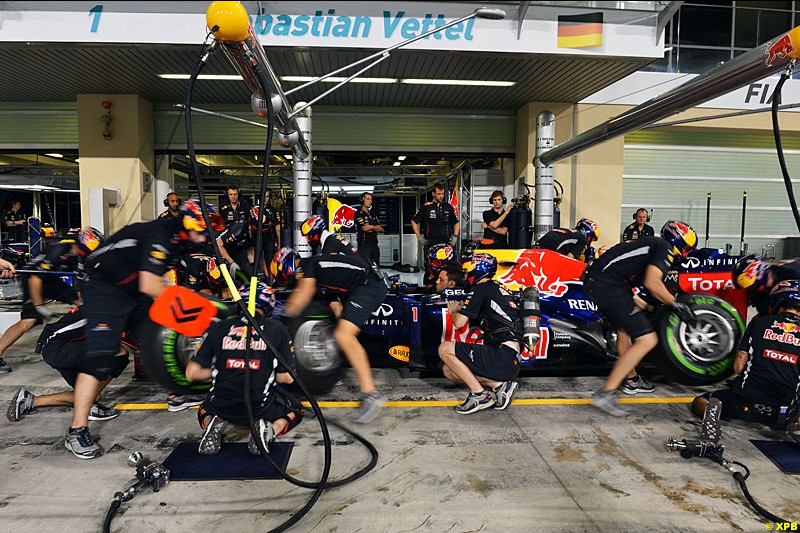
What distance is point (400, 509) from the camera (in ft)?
8.38

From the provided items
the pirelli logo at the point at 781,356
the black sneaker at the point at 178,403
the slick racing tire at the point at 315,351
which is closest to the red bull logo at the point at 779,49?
the pirelli logo at the point at 781,356

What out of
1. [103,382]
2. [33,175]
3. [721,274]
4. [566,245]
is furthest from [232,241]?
[33,175]

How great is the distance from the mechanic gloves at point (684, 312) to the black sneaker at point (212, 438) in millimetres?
3621

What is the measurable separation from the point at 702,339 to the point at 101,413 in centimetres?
493

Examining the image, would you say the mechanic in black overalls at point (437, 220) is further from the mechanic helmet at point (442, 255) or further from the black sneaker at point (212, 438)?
the black sneaker at point (212, 438)

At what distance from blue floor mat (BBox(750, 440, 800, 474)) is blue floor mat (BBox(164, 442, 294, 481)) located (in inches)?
118

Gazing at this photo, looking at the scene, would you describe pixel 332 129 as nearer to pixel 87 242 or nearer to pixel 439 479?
pixel 87 242

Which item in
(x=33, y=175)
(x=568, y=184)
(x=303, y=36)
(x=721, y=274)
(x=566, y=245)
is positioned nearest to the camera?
(x=721, y=274)

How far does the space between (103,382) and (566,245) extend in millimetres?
5043

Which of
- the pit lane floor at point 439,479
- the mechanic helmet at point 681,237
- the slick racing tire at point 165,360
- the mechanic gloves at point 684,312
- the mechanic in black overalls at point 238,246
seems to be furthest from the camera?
the mechanic in black overalls at point 238,246

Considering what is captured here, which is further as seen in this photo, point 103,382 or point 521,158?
point 521,158

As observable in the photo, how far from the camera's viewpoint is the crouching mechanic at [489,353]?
396 centimetres

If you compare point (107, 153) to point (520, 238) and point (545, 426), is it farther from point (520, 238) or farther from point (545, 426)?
point (545, 426)

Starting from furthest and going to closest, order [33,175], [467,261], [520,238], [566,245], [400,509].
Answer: [33,175] → [520,238] → [566,245] → [467,261] → [400,509]
